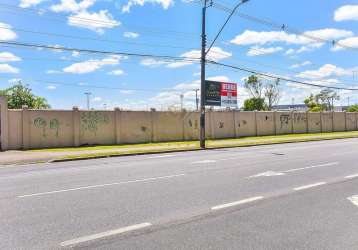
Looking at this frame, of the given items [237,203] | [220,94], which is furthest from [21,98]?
[237,203]

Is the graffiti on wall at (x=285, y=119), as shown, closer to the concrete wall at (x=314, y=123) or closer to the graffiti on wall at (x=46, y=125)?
the concrete wall at (x=314, y=123)

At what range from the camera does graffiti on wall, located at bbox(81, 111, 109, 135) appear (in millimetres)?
25484

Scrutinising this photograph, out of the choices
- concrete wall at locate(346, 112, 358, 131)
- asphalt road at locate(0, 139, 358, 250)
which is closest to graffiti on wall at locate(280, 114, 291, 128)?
concrete wall at locate(346, 112, 358, 131)

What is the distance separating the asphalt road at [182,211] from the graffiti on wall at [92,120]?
1435 centimetres

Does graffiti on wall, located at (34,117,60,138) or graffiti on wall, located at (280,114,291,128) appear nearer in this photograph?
graffiti on wall, located at (34,117,60,138)

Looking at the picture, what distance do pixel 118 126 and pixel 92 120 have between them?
2.05 meters

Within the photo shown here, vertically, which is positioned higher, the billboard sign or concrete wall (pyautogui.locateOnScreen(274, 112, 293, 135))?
the billboard sign

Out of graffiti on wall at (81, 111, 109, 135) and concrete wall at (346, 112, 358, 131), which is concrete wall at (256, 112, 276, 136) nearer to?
concrete wall at (346, 112, 358, 131)

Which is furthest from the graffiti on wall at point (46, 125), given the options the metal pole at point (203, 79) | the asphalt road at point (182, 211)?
the asphalt road at point (182, 211)

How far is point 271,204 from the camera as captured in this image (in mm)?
7309

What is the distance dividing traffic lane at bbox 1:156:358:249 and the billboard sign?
2413 centimetres

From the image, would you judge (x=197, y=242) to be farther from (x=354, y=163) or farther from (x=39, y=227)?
(x=354, y=163)

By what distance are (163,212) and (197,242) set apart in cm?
161

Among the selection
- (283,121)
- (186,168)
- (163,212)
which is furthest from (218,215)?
(283,121)
